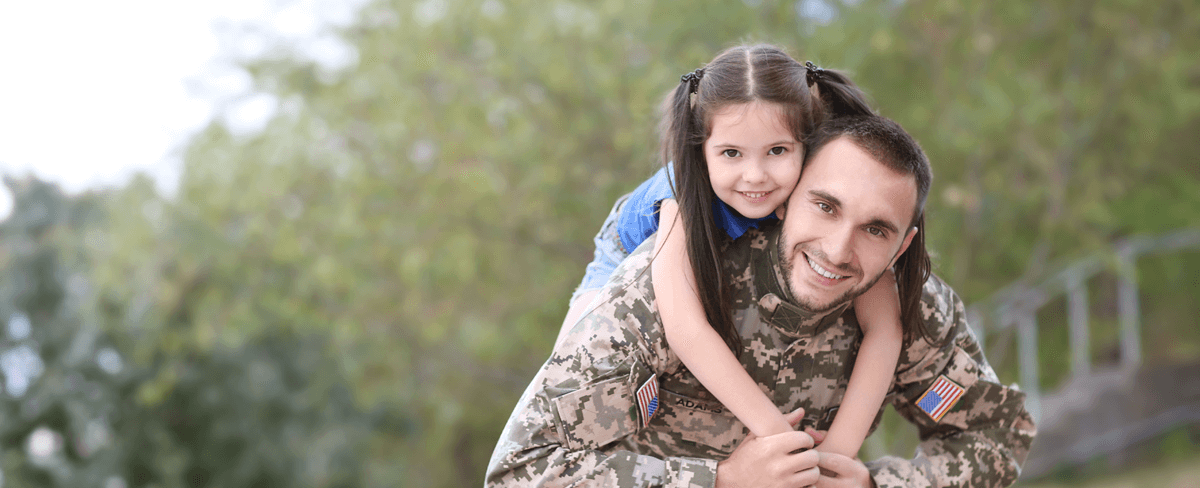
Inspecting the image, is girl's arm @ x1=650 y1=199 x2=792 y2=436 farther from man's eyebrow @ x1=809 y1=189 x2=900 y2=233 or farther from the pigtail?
the pigtail

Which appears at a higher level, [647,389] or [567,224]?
[567,224]

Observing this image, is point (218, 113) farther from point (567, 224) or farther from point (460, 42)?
point (567, 224)

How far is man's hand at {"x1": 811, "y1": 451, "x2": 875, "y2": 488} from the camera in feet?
7.23

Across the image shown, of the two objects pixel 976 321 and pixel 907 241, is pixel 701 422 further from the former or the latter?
pixel 976 321

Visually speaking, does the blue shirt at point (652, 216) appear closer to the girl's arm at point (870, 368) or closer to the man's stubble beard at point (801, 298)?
the man's stubble beard at point (801, 298)

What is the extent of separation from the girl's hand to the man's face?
0.17 metres

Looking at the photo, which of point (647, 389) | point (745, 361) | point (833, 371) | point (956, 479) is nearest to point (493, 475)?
point (647, 389)

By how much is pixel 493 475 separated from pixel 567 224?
470 centimetres

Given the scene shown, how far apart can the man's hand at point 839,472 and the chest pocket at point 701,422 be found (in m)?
0.22

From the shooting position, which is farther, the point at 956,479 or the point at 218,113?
the point at 218,113

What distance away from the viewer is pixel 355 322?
25.7 feet

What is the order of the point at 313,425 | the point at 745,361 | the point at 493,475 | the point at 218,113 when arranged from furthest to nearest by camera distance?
the point at 313,425
the point at 218,113
the point at 745,361
the point at 493,475

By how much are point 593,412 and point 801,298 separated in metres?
0.49

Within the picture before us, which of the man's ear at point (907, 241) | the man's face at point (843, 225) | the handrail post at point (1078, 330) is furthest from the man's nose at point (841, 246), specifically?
the handrail post at point (1078, 330)
